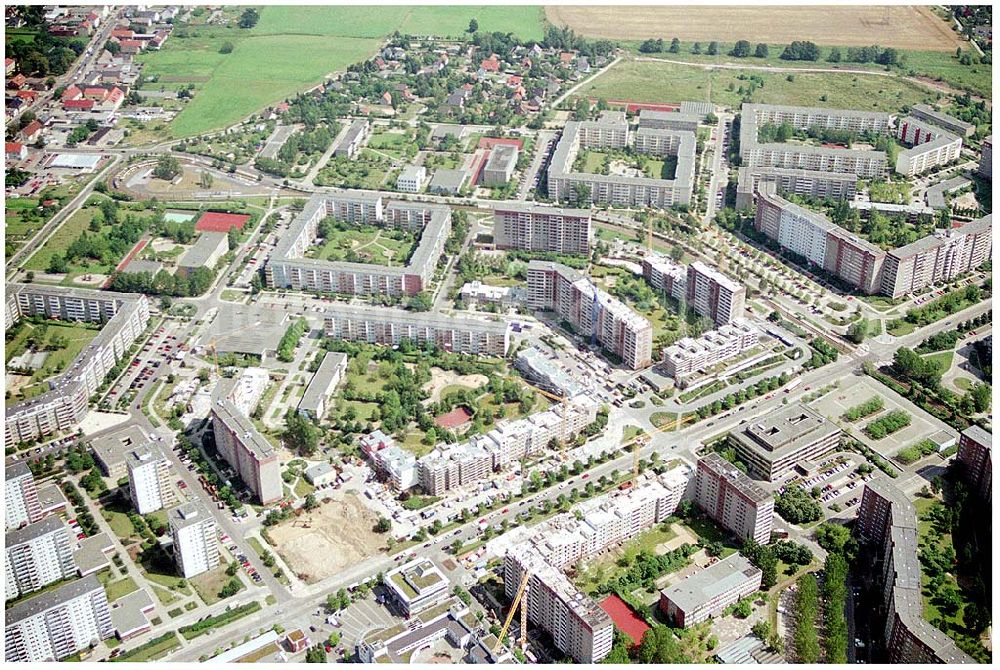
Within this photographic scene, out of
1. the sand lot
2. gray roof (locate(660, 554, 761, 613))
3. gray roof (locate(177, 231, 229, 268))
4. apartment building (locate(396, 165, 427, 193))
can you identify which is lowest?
the sand lot

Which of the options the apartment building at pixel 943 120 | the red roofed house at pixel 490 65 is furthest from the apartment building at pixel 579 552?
the red roofed house at pixel 490 65

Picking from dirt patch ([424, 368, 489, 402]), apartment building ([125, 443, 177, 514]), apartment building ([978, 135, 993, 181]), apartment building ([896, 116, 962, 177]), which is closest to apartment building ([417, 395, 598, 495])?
dirt patch ([424, 368, 489, 402])

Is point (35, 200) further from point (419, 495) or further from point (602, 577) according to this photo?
point (602, 577)

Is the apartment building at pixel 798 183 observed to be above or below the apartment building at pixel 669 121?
below

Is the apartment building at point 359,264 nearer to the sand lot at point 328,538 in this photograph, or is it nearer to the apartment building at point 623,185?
the apartment building at point 623,185

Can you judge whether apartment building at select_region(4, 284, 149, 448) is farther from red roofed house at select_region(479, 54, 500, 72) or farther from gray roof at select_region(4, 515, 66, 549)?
red roofed house at select_region(479, 54, 500, 72)

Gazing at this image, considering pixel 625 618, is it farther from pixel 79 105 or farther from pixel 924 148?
pixel 79 105

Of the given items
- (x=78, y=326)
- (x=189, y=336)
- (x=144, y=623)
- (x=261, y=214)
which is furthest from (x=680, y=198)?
(x=144, y=623)
